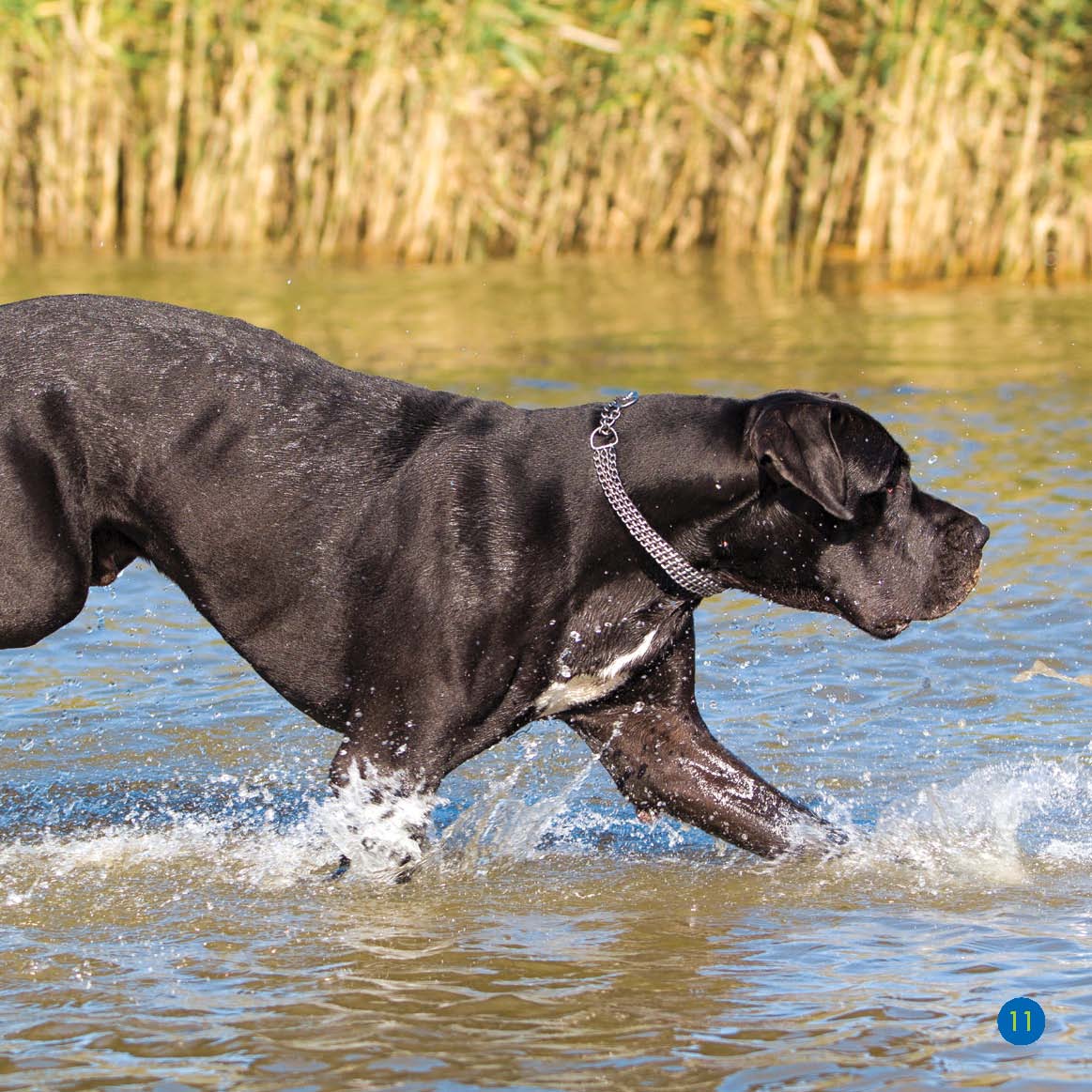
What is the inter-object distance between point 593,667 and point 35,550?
1.36 metres

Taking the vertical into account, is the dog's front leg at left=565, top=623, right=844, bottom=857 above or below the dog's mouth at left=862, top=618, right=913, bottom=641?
below

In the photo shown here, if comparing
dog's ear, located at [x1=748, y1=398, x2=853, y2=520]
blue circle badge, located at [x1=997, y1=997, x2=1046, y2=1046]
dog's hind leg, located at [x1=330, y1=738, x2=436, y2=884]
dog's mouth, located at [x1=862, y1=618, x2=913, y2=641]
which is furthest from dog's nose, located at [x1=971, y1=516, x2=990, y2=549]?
dog's hind leg, located at [x1=330, y1=738, x2=436, y2=884]

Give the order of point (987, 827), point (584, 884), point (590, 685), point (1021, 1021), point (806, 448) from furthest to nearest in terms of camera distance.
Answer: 1. point (987, 827)
2. point (584, 884)
3. point (590, 685)
4. point (806, 448)
5. point (1021, 1021)

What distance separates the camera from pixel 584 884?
15.2 feet

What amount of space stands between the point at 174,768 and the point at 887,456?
97.4 inches

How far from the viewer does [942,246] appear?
→ 14.0 meters

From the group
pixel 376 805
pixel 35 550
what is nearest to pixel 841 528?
pixel 376 805

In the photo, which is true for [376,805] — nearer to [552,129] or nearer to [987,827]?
[987,827]

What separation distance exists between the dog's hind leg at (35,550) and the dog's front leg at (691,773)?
50.9 inches

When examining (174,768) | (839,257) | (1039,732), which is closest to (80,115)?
(839,257)

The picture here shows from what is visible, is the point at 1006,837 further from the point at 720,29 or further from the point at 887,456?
the point at 720,29

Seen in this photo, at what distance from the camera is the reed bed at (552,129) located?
13633mm

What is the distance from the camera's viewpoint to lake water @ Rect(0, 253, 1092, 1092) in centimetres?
359

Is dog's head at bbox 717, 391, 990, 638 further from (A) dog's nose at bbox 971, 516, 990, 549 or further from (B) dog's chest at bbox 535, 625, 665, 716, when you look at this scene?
(B) dog's chest at bbox 535, 625, 665, 716
